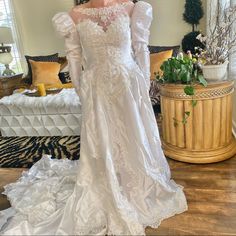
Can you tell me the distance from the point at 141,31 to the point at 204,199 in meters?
1.23

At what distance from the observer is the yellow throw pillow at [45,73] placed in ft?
13.3

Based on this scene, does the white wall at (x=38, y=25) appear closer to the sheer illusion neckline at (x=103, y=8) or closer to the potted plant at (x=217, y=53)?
the potted plant at (x=217, y=53)

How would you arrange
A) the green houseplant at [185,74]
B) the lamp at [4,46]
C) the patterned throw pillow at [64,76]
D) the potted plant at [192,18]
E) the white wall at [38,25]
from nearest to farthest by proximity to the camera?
the green houseplant at [185,74] → the potted plant at [192,18] → the patterned throw pillow at [64,76] → the lamp at [4,46] → the white wall at [38,25]

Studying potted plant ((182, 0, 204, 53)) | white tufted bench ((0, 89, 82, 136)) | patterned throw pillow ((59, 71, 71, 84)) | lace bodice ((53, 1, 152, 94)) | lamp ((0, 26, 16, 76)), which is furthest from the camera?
lamp ((0, 26, 16, 76))

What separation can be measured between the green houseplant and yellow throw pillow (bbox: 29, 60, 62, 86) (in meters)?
2.20

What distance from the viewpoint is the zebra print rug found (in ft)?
8.85

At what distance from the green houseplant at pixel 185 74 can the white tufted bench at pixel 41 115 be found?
120cm

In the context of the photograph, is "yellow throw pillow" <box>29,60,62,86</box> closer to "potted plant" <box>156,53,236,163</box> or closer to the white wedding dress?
"potted plant" <box>156,53,236,163</box>

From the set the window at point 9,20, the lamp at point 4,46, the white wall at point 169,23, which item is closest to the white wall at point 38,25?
the window at point 9,20

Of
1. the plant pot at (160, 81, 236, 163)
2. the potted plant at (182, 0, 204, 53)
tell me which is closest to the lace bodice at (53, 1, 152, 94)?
the plant pot at (160, 81, 236, 163)

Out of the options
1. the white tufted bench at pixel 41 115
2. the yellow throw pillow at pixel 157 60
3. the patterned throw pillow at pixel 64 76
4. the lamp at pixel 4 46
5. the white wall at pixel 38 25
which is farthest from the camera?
the white wall at pixel 38 25

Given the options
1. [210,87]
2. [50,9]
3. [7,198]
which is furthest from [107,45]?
[50,9]

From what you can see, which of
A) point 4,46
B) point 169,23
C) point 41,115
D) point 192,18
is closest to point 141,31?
point 41,115

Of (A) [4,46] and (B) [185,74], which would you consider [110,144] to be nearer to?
(B) [185,74]
